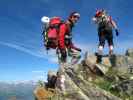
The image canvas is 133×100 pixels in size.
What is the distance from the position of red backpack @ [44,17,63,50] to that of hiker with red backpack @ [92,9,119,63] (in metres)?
4.98

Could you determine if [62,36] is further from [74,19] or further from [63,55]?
[63,55]

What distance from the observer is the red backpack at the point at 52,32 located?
1662cm

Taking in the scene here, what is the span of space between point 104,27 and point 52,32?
600 centimetres

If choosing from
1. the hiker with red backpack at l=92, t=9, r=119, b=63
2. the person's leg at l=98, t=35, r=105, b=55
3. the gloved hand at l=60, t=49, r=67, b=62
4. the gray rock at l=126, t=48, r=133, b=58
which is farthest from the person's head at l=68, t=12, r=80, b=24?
the gray rock at l=126, t=48, r=133, b=58

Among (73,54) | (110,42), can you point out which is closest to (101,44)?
(110,42)

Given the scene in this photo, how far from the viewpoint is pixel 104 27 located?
21078 mm

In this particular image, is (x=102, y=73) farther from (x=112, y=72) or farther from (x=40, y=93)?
(x=40, y=93)

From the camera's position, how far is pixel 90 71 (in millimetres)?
20688

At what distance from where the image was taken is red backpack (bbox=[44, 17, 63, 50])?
655 inches

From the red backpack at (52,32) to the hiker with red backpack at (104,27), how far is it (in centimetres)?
498

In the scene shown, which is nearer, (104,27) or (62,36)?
(62,36)

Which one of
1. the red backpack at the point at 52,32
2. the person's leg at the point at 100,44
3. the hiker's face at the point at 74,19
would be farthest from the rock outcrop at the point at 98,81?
the hiker's face at the point at 74,19

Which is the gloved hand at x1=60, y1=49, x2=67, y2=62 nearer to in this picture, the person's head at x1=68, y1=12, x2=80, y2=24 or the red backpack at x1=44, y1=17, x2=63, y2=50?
the red backpack at x1=44, y1=17, x2=63, y2=50

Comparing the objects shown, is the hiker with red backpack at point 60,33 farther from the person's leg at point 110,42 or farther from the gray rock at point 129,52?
the gray rock at point 129,52
